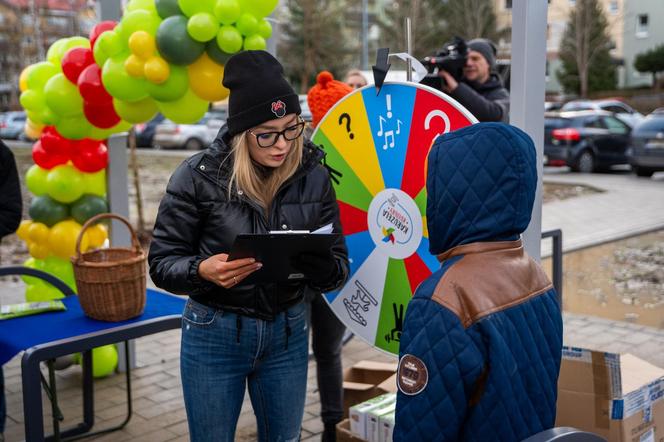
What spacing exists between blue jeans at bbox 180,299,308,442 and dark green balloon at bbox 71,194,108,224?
2827 mm

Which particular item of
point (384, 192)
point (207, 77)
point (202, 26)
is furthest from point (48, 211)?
point (384, 192)

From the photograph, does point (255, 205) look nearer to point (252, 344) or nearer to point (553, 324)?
point (252, 344)

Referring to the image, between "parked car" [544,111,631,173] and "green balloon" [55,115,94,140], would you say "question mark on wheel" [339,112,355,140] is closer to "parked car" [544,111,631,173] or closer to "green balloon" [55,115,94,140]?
"green balloon" [55,115,94,140]

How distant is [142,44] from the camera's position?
4023 millimetres

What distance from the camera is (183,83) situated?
4.11 metres

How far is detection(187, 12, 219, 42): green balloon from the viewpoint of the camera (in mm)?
3836

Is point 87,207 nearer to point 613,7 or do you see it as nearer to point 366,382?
point 366,382

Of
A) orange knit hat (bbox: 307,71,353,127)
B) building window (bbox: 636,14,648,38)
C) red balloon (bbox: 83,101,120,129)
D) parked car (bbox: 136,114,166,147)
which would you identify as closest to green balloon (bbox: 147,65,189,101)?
red balloon (bbox: 83,101,120,129)

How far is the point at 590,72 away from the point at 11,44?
102 ft

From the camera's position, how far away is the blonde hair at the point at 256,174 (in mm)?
2443

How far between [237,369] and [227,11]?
206cm

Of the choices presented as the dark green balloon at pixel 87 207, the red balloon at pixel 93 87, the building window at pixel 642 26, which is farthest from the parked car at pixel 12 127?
the building window at pixel 642 26

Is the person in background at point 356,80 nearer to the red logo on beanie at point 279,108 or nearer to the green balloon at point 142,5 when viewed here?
the green balloon at point 142,5

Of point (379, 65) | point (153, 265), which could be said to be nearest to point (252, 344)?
point (153, 265)
